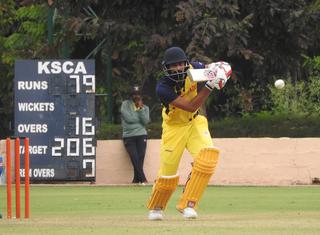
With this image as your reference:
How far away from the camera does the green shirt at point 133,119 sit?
21.8 m

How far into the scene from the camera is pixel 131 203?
→ 16.2 m

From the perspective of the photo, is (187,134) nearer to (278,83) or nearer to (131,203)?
(131,203)

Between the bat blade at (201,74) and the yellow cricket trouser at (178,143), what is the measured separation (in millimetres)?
700

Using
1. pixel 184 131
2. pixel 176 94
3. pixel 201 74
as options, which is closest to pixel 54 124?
pixel 184 131

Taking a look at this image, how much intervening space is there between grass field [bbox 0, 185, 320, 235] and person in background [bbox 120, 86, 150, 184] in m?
0.93

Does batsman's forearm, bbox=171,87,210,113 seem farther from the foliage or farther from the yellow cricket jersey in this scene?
the foliage

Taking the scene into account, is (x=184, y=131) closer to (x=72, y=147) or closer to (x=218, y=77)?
(x=218, y=77)

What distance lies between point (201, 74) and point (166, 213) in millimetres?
2988

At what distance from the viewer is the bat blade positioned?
11.8 metres

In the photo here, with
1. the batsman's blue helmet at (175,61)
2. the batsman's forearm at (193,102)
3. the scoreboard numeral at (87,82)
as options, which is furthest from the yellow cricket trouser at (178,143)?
the scoreboard numeral at (87,82)

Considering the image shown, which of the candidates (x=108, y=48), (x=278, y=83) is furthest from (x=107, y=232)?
(x=108, y=48)

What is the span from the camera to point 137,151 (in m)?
22.0

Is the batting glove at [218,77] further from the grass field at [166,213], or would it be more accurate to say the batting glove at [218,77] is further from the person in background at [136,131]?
the person in background at [136,131]

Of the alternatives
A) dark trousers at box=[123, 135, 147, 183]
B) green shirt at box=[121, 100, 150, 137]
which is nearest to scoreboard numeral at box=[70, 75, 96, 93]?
green shirt at box=[121, 100, 150, 137]
